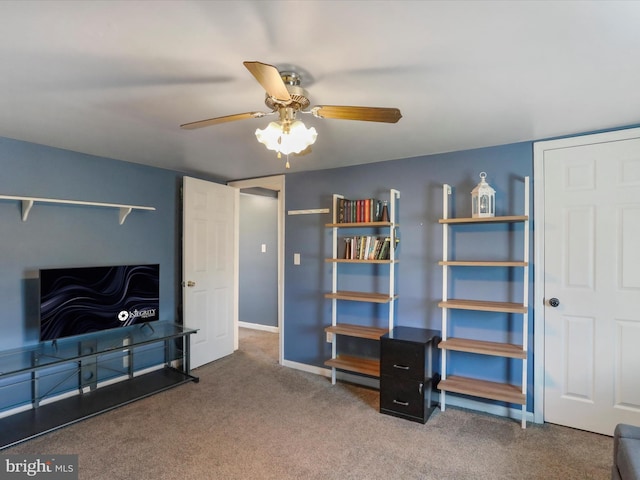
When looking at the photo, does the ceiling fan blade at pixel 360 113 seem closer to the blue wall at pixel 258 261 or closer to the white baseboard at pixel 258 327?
the blue wall at pixel 258 261

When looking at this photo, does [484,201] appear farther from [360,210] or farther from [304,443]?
[304,443]

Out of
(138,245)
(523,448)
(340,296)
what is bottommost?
(523,448)

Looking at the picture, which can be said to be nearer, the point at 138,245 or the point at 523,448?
the point at 523,448

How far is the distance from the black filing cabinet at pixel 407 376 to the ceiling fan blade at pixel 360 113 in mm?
1830

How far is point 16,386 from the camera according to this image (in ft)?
8.97

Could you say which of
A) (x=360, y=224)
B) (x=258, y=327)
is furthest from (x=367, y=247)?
(x=258, y=327)

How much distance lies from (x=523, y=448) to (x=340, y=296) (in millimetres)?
1727

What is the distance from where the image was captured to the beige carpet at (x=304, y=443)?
2125 millimetres

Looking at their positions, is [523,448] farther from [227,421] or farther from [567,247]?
[227,421]

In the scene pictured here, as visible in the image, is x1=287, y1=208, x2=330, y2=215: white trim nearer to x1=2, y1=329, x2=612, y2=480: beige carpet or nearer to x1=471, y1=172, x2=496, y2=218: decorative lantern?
x1=471, y1=172, x2=496, y2=218: decorative lantern

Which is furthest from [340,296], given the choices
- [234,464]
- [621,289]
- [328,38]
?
[328,38]

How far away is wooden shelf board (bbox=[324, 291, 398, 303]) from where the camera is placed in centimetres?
312

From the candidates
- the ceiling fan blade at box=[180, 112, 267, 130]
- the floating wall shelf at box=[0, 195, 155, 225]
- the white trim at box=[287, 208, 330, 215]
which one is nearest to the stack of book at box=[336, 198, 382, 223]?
the white trim at box=[287, 208, 330, 215]

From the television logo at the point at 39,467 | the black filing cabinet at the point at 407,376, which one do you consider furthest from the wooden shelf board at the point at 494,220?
the television logo at the point at 39,467
